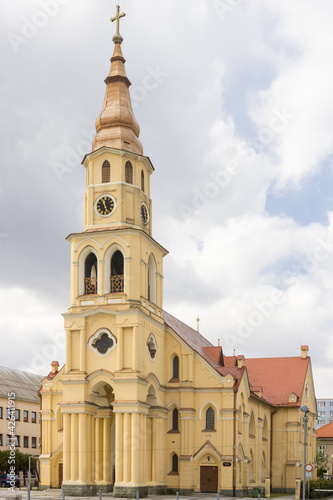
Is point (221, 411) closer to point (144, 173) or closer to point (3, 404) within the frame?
point (144, 173)

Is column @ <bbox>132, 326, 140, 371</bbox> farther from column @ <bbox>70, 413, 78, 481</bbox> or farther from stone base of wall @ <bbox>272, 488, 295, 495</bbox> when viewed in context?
stone base of wall @ <bbox>272, 488, 295, 495</bbox>

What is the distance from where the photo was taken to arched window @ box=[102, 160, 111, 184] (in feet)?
176

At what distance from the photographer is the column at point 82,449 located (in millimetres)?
48688

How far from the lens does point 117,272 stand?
5300 centimetres

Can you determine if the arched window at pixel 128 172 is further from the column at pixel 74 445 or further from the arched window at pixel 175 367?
the column at pixel 74 445

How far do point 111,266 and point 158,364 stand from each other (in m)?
8.41

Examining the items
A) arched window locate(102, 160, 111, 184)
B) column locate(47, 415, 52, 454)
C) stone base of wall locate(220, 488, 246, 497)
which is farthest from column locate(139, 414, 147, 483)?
arched window locate(102, 160, 111, 184)

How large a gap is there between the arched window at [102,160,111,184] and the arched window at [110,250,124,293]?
5840 mm

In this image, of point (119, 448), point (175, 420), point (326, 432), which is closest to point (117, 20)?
point (175, 420)

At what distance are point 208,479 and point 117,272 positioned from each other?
1728cm

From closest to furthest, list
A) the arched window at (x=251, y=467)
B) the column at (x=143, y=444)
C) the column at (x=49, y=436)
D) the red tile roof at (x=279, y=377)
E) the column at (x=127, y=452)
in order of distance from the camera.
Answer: the column at (x=127, y=452) → the column at (x=143, y=444) → the column at (x=49, y=436) → the arched window at (x=251, y=467) → the red tile roof at (x=279, y=377)

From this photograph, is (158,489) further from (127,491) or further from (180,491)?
(127,491)

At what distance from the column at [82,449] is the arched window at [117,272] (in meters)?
9.32

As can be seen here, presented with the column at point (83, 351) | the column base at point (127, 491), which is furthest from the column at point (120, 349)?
the column base at point (127, 491)
